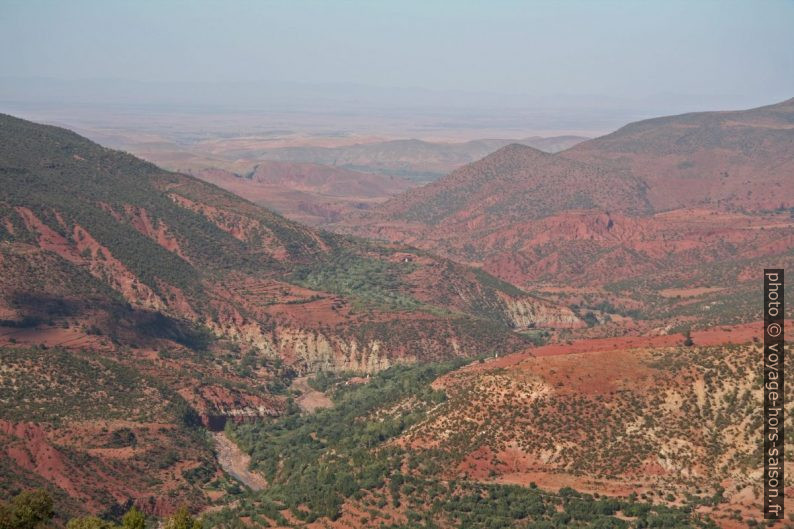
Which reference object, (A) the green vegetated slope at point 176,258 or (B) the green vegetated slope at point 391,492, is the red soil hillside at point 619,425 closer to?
(B) the green vegetated slope at point 391,492

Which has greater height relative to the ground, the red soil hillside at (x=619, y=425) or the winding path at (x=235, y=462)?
the red soil hillside at (x=619, y=425)

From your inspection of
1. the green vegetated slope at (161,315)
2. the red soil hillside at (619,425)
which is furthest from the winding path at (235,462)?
the red soil hillside at (619,425)

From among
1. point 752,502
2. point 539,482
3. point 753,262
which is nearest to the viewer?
point 752,502

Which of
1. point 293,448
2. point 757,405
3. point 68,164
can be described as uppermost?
point 68,164

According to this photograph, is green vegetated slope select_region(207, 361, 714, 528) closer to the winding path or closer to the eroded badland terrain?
the eroded badland terrain

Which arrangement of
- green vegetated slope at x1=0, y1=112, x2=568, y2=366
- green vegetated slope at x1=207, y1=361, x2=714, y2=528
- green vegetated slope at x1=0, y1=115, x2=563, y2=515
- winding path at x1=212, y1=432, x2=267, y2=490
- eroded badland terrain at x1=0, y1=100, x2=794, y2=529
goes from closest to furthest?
green vegetated slope at x1=207, y1=361, x2=714, y2=528
eroded badland terrain at x1=0, y1=100, x2=794, y2=529
green vegetated slope at x1=0, y1=115, x2=563, y2=515
winding path at x1=212, y1=432, x2=267, y2=490
green vegetated slope at x1=0, y1=112, x2=568, y2=366

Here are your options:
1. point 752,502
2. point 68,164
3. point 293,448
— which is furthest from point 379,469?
point 68,164

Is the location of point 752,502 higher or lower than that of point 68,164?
lower

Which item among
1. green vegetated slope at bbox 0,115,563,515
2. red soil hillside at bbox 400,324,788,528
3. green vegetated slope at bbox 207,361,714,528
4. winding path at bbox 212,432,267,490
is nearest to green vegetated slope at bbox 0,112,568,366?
green vegetated slope at bbox 0,115,563,515

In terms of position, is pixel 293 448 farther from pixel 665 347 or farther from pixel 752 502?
pixel 752 502

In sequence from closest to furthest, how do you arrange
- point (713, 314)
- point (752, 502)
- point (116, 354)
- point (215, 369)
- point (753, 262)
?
point (752, 502) → point (116, 354) → point (215, 369) → point (713, 314) → point (753, 262)

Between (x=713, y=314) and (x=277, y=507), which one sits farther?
(x=713, y=314)
